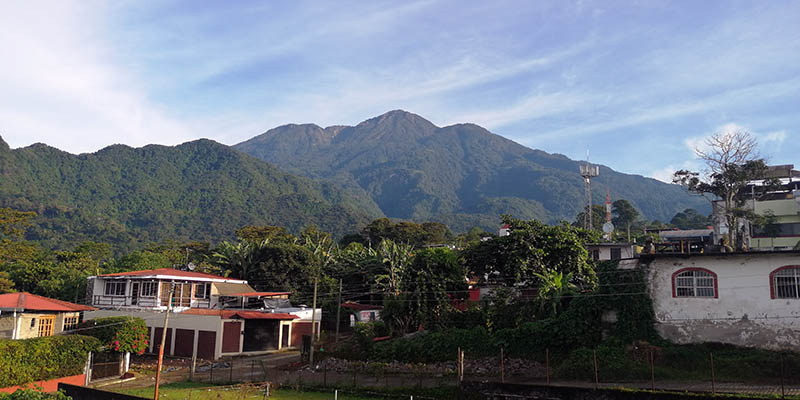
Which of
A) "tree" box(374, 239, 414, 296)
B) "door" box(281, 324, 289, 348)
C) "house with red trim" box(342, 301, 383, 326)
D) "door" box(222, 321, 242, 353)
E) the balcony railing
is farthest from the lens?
"tree" box(374, 239, 414, 296)

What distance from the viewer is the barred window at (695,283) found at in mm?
26734

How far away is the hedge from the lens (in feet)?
83.0

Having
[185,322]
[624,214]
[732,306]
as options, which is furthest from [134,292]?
[624,214]

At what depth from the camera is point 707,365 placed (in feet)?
83.5

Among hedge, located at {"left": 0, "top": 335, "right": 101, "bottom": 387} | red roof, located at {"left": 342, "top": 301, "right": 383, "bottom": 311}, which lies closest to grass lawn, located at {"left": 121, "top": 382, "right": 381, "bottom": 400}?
hedge, located at {"left": 0, "top": 335, "right": 101, "bottom": 387}

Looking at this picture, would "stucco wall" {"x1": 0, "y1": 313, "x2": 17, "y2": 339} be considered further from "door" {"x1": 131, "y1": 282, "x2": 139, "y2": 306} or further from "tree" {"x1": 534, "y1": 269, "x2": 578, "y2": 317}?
"tree" {"x1": 534, "y1": 269, "x2": 578, "y2": 317}

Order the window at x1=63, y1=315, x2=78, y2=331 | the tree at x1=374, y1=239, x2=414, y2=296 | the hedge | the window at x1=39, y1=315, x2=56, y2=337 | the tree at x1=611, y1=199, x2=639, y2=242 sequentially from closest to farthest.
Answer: the hedge, the window at x1=39, y1=315, x2=56, y2=337, the window at x1=63, y1=315, x2=78, y2=331, the tree at x1=374, y1=239, x2=414, y2=296, the tree at x1=611, y1=199, x2=639, y2=242

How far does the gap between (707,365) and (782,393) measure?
17.3 feet

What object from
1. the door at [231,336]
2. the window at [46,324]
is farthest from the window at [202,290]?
the window at [46,324]

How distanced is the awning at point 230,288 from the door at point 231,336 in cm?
593

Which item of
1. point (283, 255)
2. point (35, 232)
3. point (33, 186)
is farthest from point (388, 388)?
point (33, 186)

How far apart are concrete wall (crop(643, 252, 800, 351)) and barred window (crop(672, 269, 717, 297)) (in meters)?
0.19

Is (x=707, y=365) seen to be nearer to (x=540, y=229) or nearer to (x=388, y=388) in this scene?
(x=388, y=388)

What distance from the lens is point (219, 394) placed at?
84.1ft
